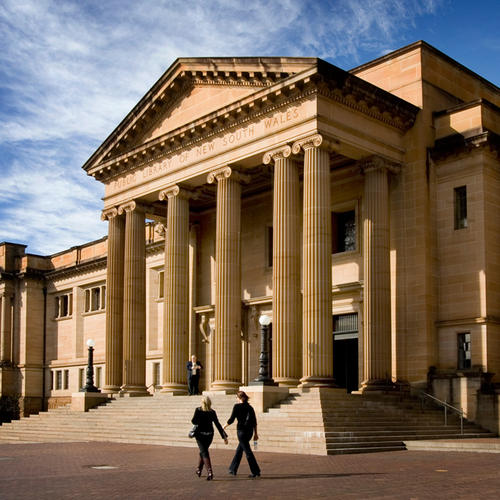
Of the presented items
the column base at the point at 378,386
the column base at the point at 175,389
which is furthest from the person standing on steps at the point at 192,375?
the column base at the point at 378,386

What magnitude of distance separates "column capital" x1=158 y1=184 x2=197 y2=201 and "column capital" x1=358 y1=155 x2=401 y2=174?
27.1 feet

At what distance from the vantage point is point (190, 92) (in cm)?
3522

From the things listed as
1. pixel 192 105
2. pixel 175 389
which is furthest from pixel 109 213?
pixel 175 389

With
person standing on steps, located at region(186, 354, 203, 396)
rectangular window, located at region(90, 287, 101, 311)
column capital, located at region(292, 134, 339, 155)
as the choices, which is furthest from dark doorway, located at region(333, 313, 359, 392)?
rectangular window, located at region(90, 287, 101, 311)

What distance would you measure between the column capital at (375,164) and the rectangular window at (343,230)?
11.8 ft

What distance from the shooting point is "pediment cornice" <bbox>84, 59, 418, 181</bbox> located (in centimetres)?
2842

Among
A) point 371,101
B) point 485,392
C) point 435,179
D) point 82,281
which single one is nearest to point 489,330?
point 485,392

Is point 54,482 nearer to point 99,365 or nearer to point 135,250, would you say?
point 135,250

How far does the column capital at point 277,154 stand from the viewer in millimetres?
29453

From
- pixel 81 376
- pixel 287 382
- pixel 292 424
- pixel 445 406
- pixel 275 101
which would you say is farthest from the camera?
pixel 81 376

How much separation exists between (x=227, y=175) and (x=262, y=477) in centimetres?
1780

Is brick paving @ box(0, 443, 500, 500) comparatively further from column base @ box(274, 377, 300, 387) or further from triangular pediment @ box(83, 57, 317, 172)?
triangular pediment @ box(83, 57, 317, 172)

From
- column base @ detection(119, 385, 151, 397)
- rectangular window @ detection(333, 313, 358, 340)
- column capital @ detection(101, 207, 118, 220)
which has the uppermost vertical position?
column capital @ detection(101, 207, 118, 220)

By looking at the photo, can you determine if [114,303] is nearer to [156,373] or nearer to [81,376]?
[156,373]
